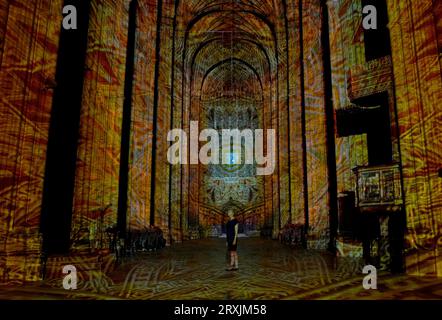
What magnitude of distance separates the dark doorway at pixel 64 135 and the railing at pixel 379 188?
17.0 feet

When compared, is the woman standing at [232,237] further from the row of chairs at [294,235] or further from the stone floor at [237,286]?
the row of chairs at [294,235]

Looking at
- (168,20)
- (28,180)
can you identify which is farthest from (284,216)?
(28,180)

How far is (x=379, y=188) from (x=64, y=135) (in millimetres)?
5741

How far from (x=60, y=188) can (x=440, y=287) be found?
615cm

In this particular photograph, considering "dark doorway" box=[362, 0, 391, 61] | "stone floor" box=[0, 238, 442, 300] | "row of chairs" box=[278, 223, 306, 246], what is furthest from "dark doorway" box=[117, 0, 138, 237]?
"dark doorway" box=[362, 0, 391, 61]

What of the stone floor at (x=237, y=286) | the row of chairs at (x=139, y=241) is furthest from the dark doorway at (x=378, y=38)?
the row of chairs at (x=139, y=241)

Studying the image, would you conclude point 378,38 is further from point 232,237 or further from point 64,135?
point 64,135

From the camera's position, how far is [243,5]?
17609 mm

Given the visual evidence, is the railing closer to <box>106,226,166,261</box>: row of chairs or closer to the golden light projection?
the golden light projection

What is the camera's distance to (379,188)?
507cm

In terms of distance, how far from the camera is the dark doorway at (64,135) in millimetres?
5602

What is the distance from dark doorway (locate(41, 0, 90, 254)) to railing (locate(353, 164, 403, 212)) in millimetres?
5196

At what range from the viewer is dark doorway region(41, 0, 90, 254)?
18.4 ft

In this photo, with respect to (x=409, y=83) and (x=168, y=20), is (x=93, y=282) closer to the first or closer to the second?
(x=409, y=83)
